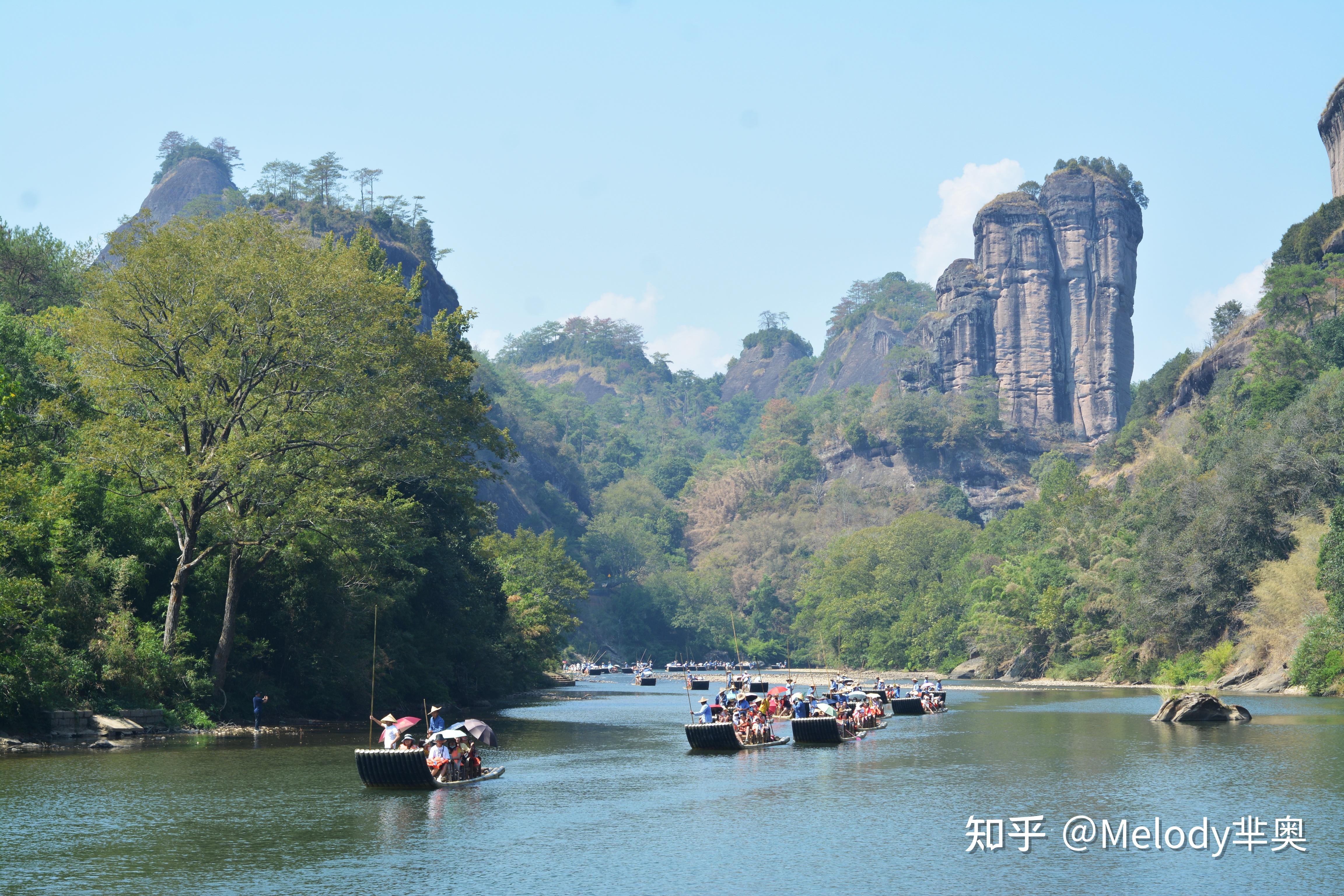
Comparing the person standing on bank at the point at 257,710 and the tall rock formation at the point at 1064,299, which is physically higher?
the tall rock formation at the point at 1064,299

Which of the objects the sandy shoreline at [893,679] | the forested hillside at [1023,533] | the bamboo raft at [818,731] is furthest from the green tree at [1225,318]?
the bamboo raft at [818,731]

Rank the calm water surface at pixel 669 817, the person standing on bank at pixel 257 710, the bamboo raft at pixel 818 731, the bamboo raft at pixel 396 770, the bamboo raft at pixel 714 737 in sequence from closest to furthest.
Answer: the calm water surface at pixel 669 817 → the bamboo raft at pixel 396 770 → the bamboo raft at pixel 714 737 → the person standing on bank at pixel 257 710 → the bamboo raft at pixel 818 731

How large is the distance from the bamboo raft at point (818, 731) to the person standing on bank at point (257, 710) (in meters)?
19.5

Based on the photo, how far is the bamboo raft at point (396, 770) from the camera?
27.8 meters

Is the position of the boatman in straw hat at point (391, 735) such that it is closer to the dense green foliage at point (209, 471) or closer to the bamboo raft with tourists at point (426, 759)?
the bamboo raft with tourists at point (426, 759)

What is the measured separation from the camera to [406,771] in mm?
28250

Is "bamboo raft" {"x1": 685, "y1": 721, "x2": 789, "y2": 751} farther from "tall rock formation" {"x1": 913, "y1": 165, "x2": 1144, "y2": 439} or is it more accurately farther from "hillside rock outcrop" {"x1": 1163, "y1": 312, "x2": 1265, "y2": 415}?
"tall rock formation" {"x1": 913, "y1": 165, "x2": 1144, "y2": 439}

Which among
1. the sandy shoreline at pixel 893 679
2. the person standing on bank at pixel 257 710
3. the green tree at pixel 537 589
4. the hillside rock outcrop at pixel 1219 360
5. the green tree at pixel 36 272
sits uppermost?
the hillside rock outcrop at pixel 1219 360

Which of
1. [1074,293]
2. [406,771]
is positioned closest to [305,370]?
[406,771]

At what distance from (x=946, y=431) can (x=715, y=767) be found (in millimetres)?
149862

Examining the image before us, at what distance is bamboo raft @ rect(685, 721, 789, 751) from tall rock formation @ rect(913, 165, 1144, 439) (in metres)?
148

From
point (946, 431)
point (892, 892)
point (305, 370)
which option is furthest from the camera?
point (946, 431)

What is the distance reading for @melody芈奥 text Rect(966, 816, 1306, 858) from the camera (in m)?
22.0

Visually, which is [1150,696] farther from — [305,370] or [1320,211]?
[1320,211]
